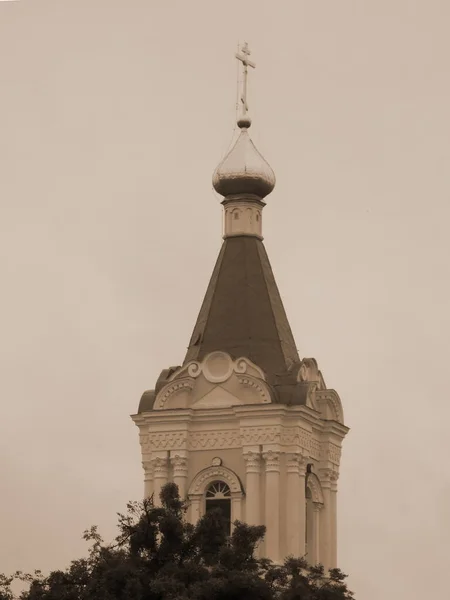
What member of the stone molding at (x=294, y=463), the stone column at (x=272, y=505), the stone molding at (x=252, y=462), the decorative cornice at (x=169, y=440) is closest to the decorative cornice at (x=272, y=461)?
the stone column at (x=272, y=505)

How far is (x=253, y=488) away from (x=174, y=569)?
8658 millimetres

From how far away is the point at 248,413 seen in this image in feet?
165

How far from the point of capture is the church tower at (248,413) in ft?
164

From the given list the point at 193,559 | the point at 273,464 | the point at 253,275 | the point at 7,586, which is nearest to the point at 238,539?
the point at 193,559

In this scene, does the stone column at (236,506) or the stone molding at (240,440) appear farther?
the stone molding at (240,440)

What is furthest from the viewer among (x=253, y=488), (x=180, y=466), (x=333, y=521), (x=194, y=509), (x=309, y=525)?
(x=333, y=521)

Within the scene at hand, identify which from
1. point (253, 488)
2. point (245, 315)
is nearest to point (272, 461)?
point (253, 488)

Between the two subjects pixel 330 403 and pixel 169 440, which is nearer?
pixel 169 440

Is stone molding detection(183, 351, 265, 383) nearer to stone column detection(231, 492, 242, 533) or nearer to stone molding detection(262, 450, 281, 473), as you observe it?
stone molding detection(262, 450, 281, 473)

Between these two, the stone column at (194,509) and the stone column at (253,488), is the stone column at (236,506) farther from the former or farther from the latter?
the stone column at (194,509)

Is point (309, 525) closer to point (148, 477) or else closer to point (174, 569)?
point (148, 477)

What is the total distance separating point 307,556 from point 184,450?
3.45 m

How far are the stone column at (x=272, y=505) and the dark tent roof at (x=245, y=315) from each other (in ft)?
5.96

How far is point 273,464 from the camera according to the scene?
164ft
